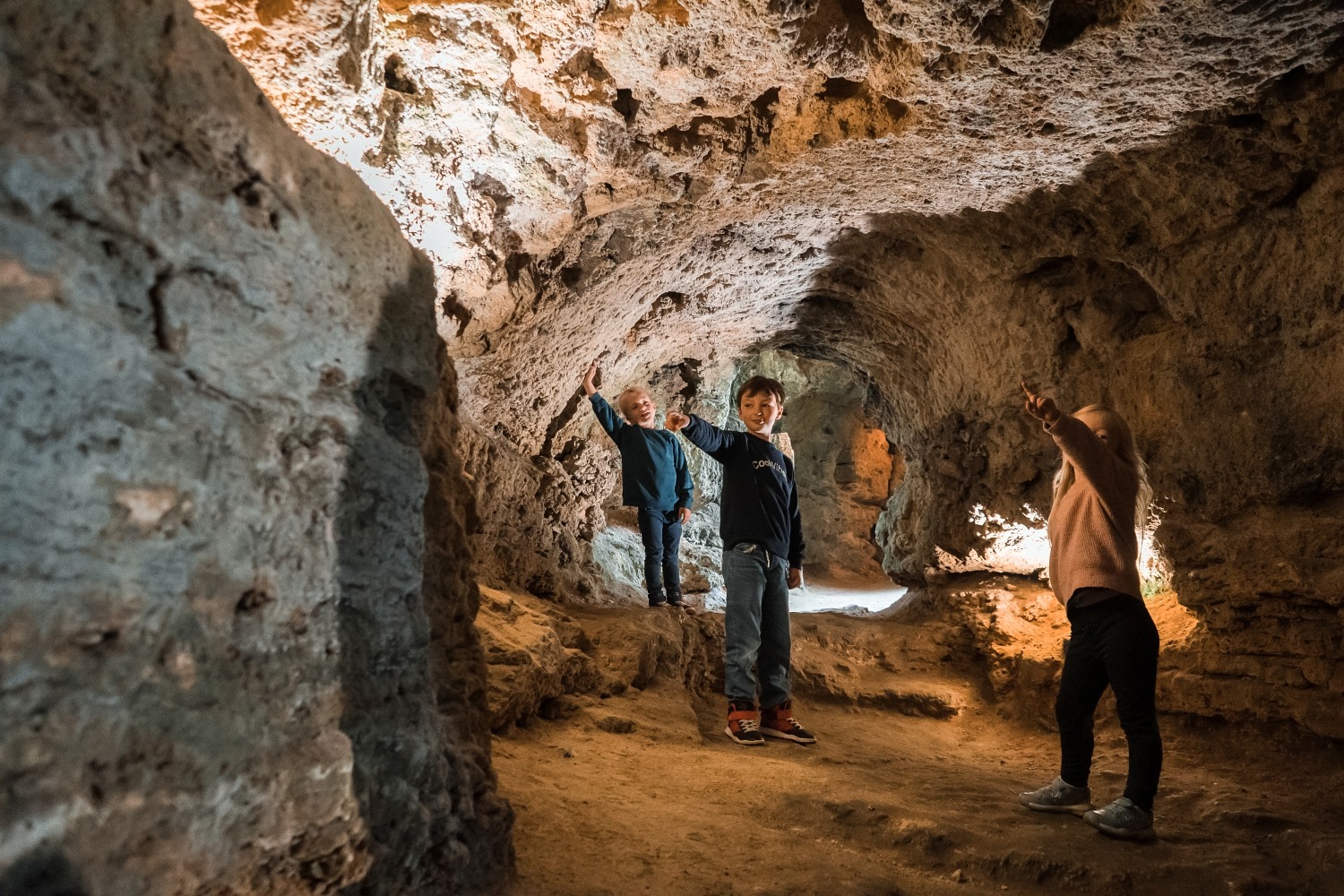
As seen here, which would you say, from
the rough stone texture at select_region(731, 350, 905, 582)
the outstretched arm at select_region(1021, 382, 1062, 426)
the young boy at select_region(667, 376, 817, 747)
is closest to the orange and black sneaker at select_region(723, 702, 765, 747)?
the young boy at select_region(667, 376, 817, 747)

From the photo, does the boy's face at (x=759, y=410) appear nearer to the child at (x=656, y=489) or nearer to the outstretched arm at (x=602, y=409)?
the outstretched arm at (x=602, y=409)

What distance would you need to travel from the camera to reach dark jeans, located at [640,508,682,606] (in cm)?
534

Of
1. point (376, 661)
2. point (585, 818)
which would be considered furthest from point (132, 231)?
point (585, 818)

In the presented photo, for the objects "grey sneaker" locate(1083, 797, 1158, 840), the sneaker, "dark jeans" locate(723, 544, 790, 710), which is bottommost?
the sneaker

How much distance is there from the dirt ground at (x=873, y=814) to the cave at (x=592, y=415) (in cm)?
2

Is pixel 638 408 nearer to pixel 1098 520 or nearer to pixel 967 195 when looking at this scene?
pixel 1098 520

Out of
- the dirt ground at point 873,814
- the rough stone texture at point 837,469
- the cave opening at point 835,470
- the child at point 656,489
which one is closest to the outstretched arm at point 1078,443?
the dirt ground at point 873,814

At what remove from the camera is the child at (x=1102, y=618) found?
2.41 meters

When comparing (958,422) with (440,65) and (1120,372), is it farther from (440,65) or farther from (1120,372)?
(440,65)

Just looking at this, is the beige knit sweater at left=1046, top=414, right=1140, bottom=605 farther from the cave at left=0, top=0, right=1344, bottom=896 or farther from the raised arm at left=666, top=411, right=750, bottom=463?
the raised arm at left=666, top=411, right=750, bottom=463

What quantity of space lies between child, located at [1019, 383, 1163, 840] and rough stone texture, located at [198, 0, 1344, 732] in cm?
125

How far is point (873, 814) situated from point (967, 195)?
3.08 metres

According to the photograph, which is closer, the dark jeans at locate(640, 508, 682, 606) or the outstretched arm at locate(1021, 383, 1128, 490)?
the outstretched arm at locate(1021, 383, 1128, 490)

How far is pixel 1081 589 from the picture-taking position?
2621mm
